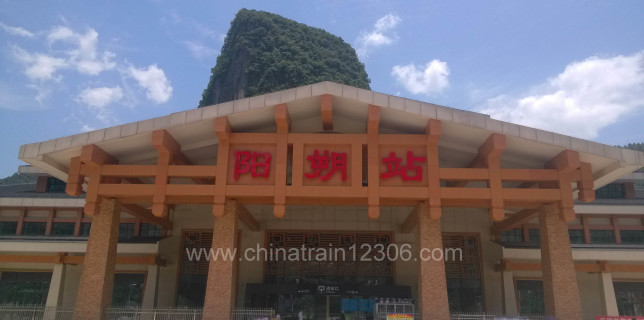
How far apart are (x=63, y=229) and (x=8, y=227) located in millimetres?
3377

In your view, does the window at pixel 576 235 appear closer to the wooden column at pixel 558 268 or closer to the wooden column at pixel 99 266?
the wooden column at pixel 558 268

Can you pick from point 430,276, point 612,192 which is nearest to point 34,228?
point 430,276

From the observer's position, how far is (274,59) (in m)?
70.9

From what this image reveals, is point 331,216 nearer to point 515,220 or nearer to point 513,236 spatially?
point 515,220

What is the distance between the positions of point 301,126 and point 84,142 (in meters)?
8.62

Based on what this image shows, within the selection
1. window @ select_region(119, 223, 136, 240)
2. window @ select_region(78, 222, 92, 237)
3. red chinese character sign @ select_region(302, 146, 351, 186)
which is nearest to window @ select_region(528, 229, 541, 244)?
red chinese character sign @ select_region(302, 146, 351, 186)

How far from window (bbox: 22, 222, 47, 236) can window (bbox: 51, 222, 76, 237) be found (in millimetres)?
555

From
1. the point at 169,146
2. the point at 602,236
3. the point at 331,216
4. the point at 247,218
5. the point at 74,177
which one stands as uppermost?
the point at 169,146

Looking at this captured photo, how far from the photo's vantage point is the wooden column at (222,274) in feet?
60.8

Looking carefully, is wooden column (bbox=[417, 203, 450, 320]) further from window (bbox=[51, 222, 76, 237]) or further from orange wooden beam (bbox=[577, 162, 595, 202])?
window (bbox=[51, 222, 76, 237])

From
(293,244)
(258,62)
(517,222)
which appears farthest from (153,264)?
(258,62)

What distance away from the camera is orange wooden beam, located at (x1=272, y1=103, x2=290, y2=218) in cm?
1916

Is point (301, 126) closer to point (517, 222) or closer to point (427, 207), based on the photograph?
point (427, 207)

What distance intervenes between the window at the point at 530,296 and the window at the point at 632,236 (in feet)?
20.5
